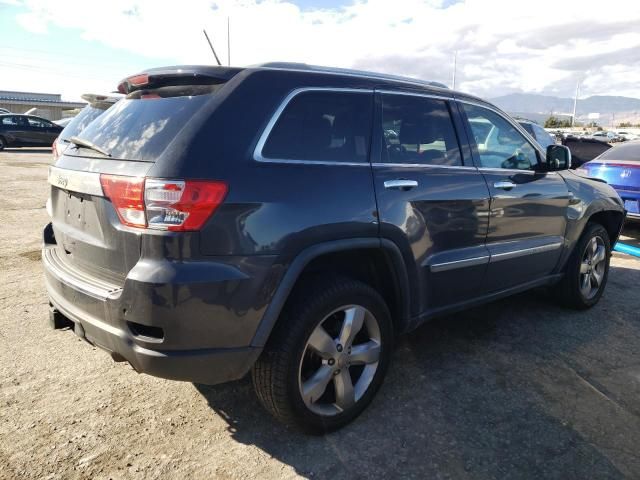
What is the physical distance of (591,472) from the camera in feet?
8.10

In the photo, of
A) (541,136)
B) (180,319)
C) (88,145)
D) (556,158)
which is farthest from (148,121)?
(541,136)

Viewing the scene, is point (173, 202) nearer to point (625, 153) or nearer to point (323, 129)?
point (323, 129)

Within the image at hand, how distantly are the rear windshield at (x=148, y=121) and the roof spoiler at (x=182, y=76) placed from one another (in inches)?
1.2

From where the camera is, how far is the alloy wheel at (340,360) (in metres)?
2.60

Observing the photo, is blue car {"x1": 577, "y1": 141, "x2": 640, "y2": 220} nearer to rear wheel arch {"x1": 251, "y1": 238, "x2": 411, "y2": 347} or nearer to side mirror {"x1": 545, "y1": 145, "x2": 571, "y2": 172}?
side mirror {"x1": 545, "y1": 145, "x2": 571, "y2": 172}

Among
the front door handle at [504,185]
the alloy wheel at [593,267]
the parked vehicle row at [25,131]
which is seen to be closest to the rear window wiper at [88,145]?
the front door handle at [504,185]

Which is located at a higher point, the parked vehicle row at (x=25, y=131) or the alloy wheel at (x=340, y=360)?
the parked vehicle row at (x=25, y=131)

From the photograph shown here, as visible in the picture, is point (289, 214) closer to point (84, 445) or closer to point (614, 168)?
point (84, 445)

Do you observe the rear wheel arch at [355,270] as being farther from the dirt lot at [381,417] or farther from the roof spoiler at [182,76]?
the roof spoiler at [182,76]

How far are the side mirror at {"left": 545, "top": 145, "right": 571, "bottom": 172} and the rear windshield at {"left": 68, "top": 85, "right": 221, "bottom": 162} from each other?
9.43 ft

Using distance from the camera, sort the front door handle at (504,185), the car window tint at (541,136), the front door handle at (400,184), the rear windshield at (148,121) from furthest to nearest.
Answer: the car window tint at (541,136)
the front door handle at (504,185)
the front door handle at (400,184)
the rear windshield at (148,121)

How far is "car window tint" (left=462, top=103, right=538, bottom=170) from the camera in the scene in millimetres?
3602

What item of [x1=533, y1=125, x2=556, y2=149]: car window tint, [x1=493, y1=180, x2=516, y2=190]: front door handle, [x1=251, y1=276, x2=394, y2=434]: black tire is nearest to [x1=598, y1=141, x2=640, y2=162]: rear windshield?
[x1=533, y1=125, x2=556, y2=149]: car window tint

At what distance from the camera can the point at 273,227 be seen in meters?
2.28
